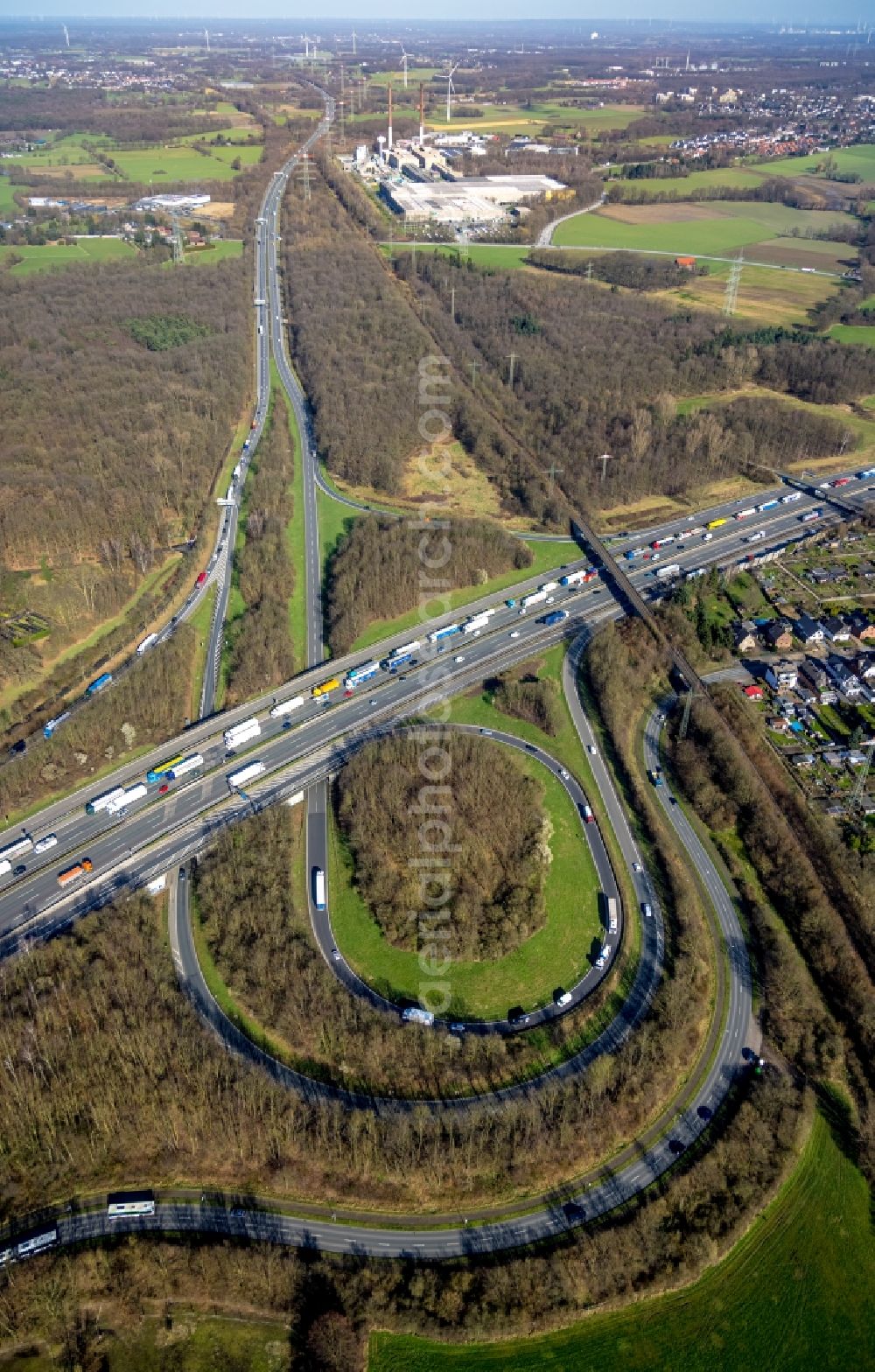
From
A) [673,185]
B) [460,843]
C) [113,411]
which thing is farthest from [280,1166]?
[673,185]

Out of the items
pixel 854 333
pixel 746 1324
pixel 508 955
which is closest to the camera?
pixel 746 1324

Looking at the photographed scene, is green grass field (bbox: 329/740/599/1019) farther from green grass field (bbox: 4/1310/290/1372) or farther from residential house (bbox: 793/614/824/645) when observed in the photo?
residential house (bbox: 793/614/824/645)

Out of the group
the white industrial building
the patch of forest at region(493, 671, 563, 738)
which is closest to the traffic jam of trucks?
the patch of forest at region(493, 671, 563, 738)

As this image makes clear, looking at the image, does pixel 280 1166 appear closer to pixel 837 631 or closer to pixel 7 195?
pixel 837 631

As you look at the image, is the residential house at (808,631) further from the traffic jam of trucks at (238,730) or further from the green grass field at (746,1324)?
the green grass field at (746,1324)

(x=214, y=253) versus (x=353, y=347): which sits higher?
(x=214, y=253)

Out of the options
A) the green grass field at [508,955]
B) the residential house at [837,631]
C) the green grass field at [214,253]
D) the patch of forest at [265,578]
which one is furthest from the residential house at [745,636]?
the green grass field at [214,253]
